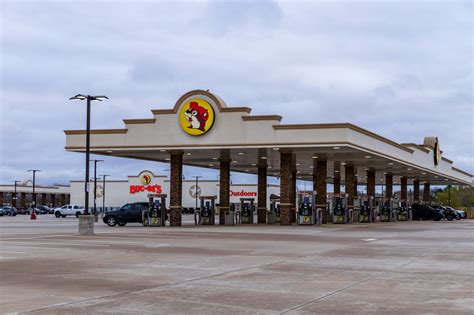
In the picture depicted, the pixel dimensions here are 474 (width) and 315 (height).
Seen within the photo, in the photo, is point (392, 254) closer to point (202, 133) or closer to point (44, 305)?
point (44, 305)

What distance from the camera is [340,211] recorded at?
5409cm

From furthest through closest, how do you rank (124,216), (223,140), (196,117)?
(124,216) → (196,117) → (223,140)

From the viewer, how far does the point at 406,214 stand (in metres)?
73.2

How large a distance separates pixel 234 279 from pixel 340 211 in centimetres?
3954

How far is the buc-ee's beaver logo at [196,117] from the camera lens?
43375 millimetres

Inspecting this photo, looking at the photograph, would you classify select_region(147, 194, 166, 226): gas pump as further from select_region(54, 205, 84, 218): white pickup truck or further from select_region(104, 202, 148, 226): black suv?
select_region(54, 205, 84, 218): white pickup truck

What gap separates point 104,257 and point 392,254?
9.33m

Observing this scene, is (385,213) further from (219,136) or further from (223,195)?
(219,136)

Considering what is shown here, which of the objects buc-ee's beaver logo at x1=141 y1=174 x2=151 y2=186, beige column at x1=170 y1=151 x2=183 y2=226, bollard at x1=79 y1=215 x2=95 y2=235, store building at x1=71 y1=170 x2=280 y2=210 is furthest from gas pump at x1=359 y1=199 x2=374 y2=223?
buc-ee's beaver logo at x1=141 y1=174 x2=151 y2=186

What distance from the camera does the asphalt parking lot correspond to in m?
11.7

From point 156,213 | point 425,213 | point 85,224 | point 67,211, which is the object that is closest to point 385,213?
point 425,213

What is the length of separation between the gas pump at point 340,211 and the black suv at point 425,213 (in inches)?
942

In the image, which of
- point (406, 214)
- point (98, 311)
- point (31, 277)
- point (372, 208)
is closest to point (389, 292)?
point (98, 311)

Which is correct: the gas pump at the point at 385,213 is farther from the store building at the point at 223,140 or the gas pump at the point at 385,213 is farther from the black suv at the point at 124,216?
the black suv at the point at 124,216
